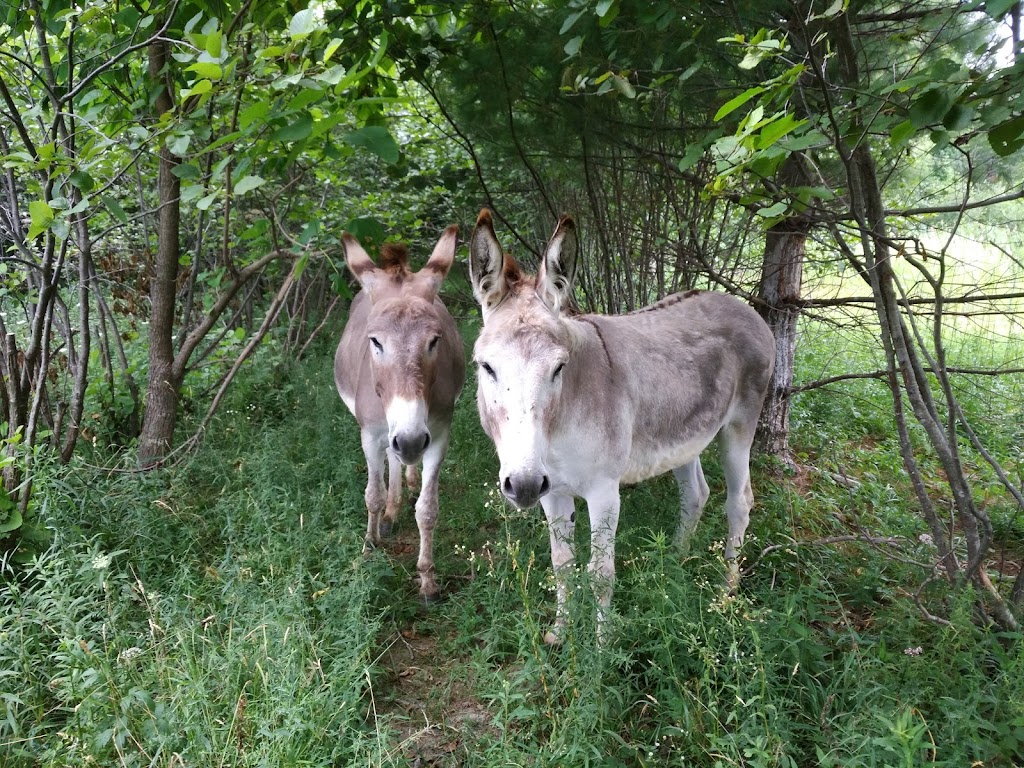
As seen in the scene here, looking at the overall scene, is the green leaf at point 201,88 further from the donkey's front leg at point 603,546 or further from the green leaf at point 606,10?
the donkey's front leg at point 603,546

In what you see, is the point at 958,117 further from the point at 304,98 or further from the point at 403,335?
the point at 403,335

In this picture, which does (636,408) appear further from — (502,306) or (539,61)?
(539,61)

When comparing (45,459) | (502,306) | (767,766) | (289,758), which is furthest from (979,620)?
(45,459)

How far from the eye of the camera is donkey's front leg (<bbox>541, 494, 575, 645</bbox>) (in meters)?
2.60

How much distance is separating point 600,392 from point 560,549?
81 cm

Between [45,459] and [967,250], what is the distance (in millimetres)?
5653

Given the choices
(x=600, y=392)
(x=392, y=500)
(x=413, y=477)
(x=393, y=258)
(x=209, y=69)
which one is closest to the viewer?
(x=209, y=69)

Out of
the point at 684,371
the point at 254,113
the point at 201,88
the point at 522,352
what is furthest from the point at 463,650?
the point at 201,88

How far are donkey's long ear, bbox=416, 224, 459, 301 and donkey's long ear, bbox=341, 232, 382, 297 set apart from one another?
0.27 metres

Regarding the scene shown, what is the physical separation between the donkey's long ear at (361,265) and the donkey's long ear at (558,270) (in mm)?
1332

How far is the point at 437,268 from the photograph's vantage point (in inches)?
149

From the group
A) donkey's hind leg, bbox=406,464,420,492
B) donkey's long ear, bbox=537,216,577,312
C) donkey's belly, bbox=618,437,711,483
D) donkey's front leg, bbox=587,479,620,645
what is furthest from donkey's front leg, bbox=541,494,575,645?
donkey's hind leg, bbox=406,464,420,492

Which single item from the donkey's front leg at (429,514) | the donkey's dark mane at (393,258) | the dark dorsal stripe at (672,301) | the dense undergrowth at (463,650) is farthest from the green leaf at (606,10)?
the donkey's front leg at (429,514)

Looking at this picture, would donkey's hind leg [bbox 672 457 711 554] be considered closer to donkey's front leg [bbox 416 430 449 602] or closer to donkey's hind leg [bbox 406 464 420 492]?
donkey's front leg [bbox 416 430 449 602]
